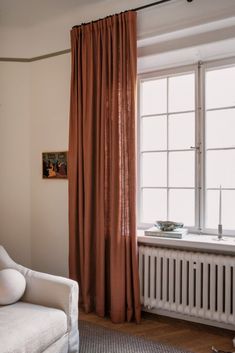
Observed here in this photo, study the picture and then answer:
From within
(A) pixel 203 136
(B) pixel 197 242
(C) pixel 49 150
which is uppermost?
(A) pixel 203 136

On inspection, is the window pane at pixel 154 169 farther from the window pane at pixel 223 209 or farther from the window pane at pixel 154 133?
the window pane at pixel 223 209

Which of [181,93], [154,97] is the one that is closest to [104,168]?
[154,97]

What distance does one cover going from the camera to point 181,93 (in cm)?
290

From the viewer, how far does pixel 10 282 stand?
201 cm

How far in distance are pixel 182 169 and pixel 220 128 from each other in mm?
507

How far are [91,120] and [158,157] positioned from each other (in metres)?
Answer: 0.77

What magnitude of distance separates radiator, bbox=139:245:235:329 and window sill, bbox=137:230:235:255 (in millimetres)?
51

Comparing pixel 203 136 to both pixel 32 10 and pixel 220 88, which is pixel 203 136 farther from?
pixel 32 10

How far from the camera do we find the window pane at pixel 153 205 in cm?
297

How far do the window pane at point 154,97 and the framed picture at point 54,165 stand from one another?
0.95 meters

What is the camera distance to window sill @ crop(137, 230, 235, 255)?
2412 millimetres

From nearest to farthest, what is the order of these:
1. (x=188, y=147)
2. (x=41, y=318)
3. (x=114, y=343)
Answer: (x=41, y=318), (x=114, y=343), (x=188, y=147)

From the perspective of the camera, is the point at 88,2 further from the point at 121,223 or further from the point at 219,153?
the point at 121,223

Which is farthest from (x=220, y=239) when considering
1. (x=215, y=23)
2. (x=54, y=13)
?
(x=54, y=13)
